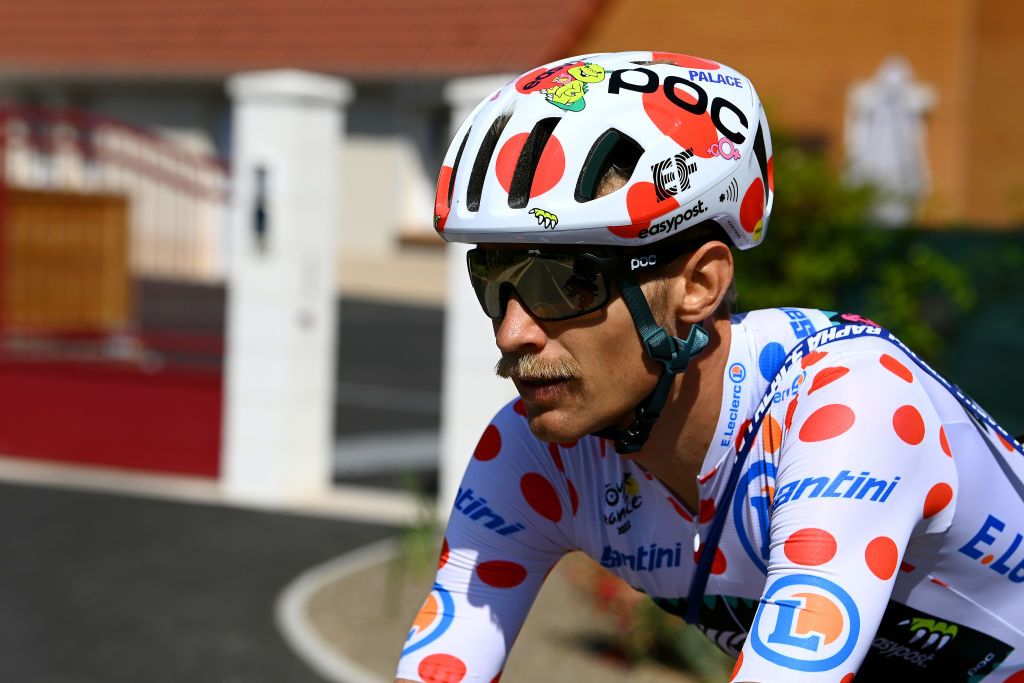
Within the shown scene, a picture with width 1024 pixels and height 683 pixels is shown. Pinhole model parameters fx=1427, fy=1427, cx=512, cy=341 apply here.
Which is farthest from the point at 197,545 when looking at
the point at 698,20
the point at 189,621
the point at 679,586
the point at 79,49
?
the point at 79,49

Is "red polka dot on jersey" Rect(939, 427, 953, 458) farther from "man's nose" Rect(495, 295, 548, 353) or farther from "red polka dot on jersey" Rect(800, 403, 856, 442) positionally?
"man's nose" Rect(495, 295, 548, 353)

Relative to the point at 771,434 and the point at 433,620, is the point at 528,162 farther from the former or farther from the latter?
the point at 433,620

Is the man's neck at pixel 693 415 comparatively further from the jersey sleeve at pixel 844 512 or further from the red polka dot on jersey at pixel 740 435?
the jersey sleeve at pixel 844 512

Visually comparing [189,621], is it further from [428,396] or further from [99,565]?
[428,396]

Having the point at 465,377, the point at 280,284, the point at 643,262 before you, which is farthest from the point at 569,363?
the point at 280,284

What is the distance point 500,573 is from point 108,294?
428 inches

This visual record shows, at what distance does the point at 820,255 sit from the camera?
8.93m

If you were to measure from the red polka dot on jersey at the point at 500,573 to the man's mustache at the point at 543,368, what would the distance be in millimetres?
511

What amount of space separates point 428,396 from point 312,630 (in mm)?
9011

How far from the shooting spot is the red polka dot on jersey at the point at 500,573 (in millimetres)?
2568

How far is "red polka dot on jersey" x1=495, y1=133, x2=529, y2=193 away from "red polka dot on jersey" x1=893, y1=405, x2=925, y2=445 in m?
0.67

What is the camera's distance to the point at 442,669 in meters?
2.48

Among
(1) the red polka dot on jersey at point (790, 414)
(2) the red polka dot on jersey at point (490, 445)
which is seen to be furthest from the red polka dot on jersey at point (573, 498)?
(1) the red polka dot on jersey at point (790, 414)

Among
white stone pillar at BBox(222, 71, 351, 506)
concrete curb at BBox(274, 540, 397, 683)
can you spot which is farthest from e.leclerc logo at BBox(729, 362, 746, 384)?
white stone pillar at BBox(222, 71, 351, 506)
